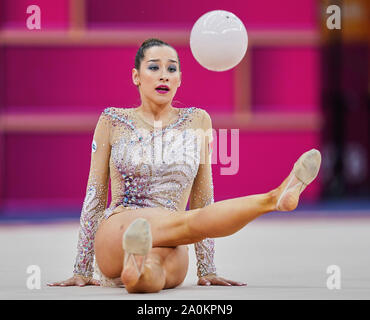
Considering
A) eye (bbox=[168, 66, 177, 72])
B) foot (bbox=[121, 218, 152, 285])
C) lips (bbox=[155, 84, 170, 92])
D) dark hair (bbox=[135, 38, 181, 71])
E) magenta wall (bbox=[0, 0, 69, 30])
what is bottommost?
foot (bbox=[121, 218, 152, 285])

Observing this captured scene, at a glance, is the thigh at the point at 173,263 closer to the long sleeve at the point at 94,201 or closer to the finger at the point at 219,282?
the finger at the point at 219,282

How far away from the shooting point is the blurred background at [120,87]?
8.35 meters

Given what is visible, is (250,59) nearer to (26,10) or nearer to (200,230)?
Result: (26,10)

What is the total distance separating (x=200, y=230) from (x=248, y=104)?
5719 millimetres

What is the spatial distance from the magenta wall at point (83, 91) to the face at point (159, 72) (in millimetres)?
4788

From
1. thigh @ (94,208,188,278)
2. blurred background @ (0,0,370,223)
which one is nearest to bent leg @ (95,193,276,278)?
thigh @ (94,208,188,278)

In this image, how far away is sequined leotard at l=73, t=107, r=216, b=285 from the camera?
11.4ft

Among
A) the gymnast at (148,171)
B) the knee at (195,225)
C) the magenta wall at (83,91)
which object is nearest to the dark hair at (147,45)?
the gymnast at (148,171)

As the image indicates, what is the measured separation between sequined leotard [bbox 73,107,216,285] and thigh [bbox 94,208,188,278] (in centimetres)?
10

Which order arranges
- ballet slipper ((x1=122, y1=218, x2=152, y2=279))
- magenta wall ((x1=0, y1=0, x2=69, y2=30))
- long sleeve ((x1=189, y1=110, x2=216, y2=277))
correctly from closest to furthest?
1. ballet slipper ((x1=122, y1=218, x2=152, y2=279))
2. long sleeve ((x1=189, y1=110, x2=216, y2=277))
3. magenta wall ((x1=0, y1=0, x2=69, y2=30))

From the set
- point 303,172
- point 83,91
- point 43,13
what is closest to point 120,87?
point 83,91

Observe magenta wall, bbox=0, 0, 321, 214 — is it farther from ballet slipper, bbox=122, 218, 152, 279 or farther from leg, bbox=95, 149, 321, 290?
ballet slipper, bbox=122, 218, 152, 279

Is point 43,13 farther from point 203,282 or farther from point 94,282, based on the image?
point 203,282

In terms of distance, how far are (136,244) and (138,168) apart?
24.9 inches
